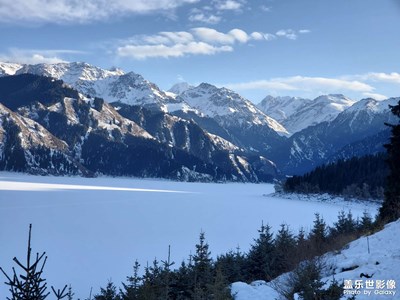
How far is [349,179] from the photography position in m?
178

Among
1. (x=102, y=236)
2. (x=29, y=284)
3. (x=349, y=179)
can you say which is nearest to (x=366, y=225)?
(x=29, y=284)

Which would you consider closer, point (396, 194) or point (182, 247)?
point (396, 194)

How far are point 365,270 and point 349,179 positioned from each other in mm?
172625

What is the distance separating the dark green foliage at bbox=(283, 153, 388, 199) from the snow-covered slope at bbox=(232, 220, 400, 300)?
144086 mm

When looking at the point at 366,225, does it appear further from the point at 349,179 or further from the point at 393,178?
the point at 349,179

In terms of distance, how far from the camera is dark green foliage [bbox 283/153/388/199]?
16075 centimetres

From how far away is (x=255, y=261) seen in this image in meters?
37.4

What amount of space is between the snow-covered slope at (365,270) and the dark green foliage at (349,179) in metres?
144

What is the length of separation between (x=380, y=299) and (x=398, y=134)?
93.3ft

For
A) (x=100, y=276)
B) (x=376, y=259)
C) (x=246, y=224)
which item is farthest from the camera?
(x=246, y=224)

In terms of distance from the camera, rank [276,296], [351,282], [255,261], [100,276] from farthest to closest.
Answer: [100,276], [255,261], [276,296], [351,282]

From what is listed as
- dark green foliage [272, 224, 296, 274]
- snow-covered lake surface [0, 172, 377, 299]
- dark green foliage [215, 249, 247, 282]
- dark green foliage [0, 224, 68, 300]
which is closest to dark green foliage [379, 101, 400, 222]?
dark green foliage [272, 224, 296, 274]

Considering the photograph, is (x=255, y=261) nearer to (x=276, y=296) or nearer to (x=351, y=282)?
(x=276, y=296)

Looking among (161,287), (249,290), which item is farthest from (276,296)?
(161,287)
